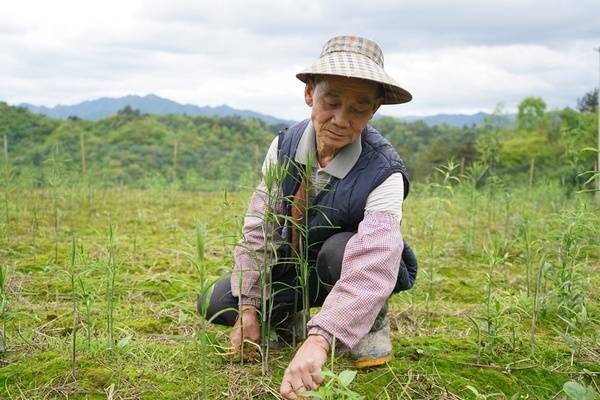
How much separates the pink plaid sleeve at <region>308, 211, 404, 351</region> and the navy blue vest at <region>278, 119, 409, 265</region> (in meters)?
0.13

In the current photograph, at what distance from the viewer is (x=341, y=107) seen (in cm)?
214

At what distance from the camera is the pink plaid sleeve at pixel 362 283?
1915mm

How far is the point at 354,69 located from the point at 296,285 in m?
0.93

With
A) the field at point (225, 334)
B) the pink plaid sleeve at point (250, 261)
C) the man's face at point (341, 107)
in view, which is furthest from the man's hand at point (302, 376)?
the man's face at point (341, 107)

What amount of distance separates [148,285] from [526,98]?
27.4 meters

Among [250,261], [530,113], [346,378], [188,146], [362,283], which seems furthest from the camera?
[530,113]

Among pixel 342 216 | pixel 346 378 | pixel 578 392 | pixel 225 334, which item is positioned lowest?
pixel 225 334

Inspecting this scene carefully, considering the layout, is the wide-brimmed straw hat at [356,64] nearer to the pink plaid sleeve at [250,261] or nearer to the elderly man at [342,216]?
the elderly man at [342,216]

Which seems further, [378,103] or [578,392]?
[378,103]

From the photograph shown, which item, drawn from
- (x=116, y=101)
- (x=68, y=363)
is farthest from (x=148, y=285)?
(x=116, y=101)

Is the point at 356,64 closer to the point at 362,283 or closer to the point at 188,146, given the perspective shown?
the point at 362,283

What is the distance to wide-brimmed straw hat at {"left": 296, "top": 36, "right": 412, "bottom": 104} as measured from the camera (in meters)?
2.01

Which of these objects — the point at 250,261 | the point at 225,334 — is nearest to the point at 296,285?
the point at 250,261

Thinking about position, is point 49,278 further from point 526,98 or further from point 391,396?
point 526,98
